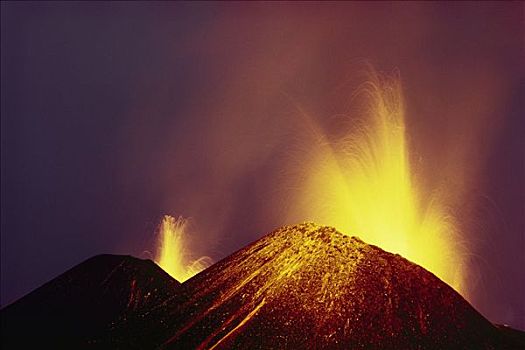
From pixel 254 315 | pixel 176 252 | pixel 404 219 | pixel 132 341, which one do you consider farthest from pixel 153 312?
pixel 176 252

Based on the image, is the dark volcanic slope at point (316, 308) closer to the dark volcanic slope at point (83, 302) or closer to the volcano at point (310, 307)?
the volcano at point (310, 307)

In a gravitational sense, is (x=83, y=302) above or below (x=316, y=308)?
above

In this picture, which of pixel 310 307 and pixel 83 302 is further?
pixel 83 302

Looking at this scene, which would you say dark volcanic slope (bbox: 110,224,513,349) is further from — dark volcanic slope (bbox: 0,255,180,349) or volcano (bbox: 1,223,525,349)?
dark volcanic slope (bbox: 0,255,180,349)

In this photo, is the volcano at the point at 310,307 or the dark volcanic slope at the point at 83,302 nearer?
the volcano at the point at 310,307

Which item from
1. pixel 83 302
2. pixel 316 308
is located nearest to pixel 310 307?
pixel 316 308

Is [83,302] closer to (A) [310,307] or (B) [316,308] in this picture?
(A) [310,307]

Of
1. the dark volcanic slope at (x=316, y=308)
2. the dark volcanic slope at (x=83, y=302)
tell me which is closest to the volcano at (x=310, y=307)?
the dark volcanic slope at (x=316, y=308)
